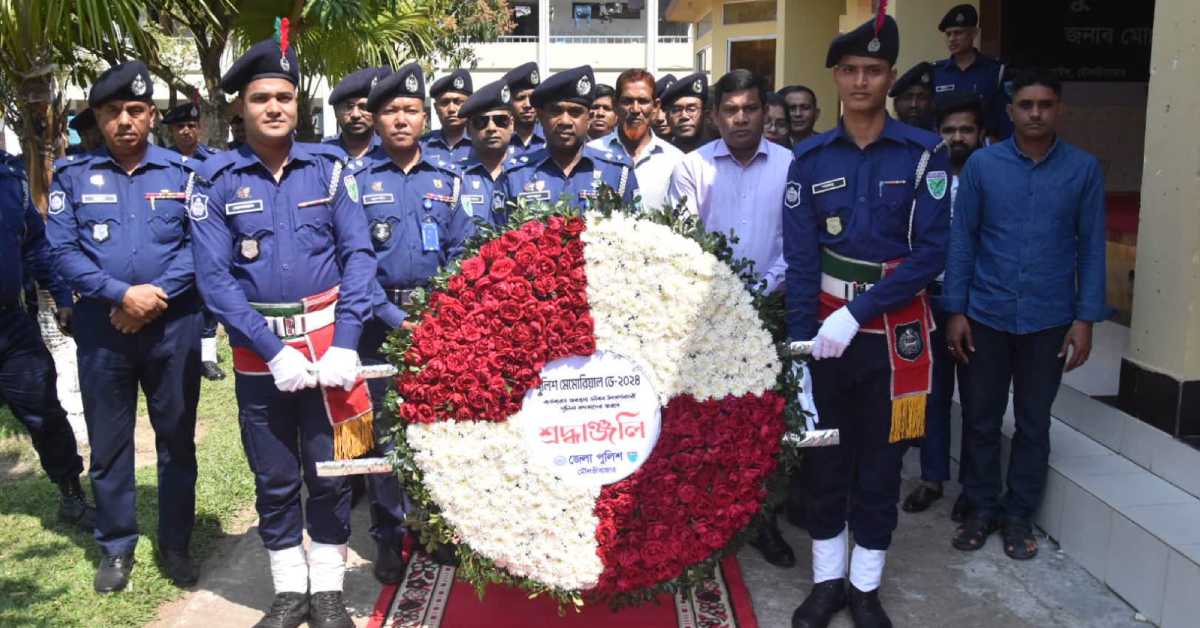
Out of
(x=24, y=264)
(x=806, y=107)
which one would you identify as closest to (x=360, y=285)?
(x=24, y=264)

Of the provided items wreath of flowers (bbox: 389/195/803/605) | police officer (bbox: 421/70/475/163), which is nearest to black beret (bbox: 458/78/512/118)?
police officer (bbox: 421/70/475/163)

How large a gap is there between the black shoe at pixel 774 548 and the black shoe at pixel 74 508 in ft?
10.8

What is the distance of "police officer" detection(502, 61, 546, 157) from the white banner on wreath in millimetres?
2298

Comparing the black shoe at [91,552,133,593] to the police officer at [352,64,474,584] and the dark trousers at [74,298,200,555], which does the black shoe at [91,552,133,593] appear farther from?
the police officer at [352,64,474,584]

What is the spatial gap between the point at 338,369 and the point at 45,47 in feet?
12.3

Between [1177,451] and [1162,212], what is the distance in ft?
3.47

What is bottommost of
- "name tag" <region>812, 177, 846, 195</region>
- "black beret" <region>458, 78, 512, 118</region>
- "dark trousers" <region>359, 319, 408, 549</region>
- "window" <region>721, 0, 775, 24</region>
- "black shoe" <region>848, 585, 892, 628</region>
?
"black shoe" <region>848, 585, 892, 628</region>

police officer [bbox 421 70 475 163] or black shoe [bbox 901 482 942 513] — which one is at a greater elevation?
police officer [bbox 421 70 475 163]

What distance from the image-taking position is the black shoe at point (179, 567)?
14.8 feet

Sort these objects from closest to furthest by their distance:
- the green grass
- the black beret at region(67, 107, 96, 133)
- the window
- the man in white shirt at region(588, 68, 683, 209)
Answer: the green grass, the black beret at region(67, 107, 96, 133), the man in white shirt at region(588, 68, 683, 209), the window

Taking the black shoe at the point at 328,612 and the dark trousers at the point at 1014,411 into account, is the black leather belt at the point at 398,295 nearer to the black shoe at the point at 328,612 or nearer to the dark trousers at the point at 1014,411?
the black shoe at the point at 328,612

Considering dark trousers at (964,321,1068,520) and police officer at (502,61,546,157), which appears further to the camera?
police officer at (502,61,546,157)

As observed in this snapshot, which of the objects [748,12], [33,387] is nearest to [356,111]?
[33,387]

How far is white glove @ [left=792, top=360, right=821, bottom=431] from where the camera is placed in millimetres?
3777
